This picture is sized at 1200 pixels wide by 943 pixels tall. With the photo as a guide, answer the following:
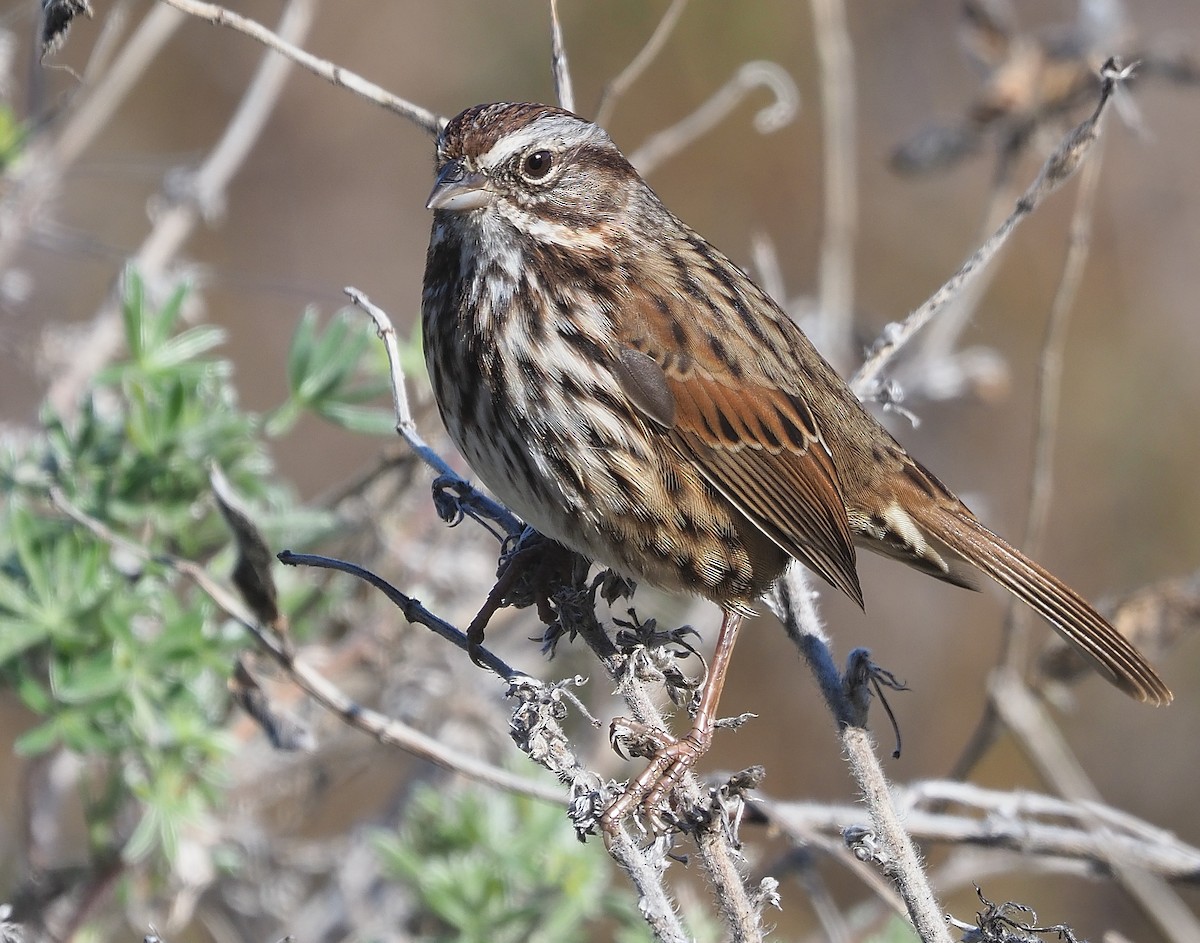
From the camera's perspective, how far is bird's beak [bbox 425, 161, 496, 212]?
2.53 metres

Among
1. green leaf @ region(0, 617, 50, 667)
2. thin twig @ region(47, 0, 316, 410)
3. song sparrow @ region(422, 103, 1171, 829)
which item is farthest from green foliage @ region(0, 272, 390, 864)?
song sparrow @ region(422, 103, 1171, 829)

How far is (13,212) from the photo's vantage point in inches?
131

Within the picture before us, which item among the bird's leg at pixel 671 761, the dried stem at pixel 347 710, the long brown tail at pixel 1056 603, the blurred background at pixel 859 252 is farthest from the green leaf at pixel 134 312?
the blurred background at pixel 859 252

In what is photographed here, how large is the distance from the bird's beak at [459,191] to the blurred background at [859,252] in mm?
3354

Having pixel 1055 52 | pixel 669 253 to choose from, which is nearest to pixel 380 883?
pixel 669 253

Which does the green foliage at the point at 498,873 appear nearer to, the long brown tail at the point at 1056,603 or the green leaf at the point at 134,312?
the long brown tail at the point at 1056,603

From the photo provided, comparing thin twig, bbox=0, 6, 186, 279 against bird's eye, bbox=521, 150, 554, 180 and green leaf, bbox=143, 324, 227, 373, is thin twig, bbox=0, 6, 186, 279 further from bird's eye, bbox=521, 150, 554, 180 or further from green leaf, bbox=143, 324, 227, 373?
bird's eye, bbox=521, 150, 554, 180

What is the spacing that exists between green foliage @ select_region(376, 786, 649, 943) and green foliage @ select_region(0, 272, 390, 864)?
0.50m

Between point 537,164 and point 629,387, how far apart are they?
468 mm

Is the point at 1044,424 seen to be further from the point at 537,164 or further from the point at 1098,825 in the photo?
the point at 537,164

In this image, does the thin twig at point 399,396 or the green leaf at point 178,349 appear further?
the green leaf at point 178,349

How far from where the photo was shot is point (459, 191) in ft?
8.34

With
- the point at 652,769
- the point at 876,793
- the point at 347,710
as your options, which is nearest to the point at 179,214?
the point at 347,710

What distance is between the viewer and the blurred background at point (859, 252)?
6.39 meters
